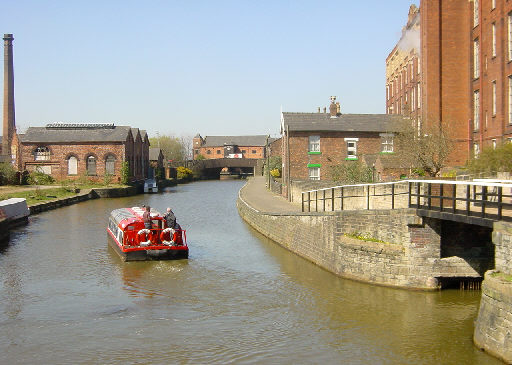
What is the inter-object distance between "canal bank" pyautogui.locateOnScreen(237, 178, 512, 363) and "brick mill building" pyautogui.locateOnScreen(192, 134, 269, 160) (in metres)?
122

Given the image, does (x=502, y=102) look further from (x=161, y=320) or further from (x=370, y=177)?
(x=161, y=320)

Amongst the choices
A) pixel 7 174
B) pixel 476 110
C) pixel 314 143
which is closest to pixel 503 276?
pixel 476 110

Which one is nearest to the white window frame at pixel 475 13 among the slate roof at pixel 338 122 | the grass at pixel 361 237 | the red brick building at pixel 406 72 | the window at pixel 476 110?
the window at pixel 476 110

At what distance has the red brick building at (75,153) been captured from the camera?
6072 centimetres

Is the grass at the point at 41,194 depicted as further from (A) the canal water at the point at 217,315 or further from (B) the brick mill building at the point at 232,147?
(B) the brick mill building at the point at 232,147

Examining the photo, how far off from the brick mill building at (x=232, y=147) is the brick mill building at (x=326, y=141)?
4092 inches

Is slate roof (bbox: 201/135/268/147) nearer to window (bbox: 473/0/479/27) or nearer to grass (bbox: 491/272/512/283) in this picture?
window (bbox: 473/0/479/27)

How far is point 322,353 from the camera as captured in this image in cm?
1213

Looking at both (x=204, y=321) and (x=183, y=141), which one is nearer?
(x=204, y=321)

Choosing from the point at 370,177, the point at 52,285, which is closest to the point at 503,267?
the point at 52,285

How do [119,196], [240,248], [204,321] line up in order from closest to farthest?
[204,321] < [240,248] < [119,196]

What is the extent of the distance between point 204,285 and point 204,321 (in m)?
3.73

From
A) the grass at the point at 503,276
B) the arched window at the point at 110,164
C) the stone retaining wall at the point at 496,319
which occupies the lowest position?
the stone retaining wall at the point at 496,319

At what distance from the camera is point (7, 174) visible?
5275cm
